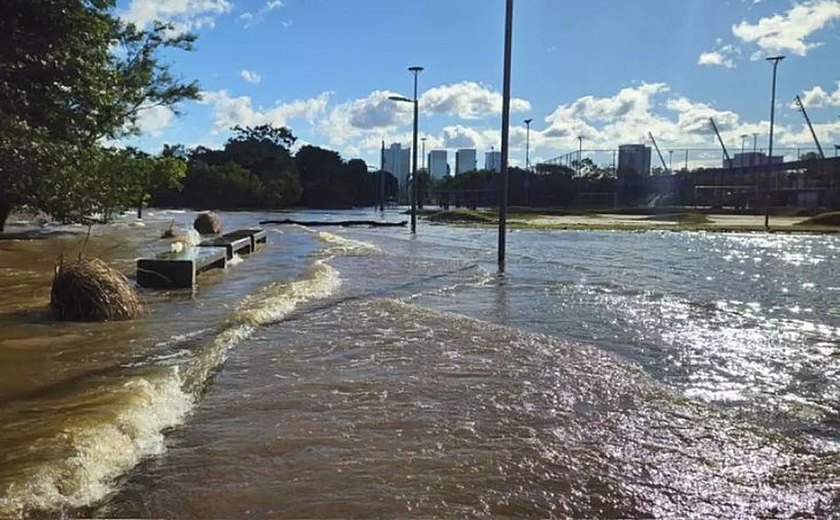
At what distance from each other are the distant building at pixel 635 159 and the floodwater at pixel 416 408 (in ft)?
305

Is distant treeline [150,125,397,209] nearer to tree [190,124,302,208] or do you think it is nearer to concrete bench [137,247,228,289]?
tree [190,124,302,208]

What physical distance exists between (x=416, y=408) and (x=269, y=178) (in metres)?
104

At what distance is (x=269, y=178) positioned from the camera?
107125 mm

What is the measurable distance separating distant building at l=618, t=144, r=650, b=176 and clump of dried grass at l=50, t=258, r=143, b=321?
319 ft

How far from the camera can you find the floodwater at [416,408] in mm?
4172

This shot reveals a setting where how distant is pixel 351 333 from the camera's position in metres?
9.05

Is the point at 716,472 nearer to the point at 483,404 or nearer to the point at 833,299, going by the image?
the point at 483,404

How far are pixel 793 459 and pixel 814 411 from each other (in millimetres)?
1446

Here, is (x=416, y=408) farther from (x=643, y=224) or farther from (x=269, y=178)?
(x=269, y=178)

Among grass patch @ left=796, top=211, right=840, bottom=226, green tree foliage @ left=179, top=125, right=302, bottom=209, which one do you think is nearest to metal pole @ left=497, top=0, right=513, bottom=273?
grass patch @ left=796, top=211, right=840, bottom=226

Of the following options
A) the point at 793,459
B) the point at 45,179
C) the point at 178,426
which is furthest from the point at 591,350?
the point at 45,179

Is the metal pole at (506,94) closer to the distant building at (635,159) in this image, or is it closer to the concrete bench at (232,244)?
the concrete bench at (232,244)

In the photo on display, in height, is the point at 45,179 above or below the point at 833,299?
above

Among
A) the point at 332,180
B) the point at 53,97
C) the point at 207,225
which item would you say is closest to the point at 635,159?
the point at 332,180
